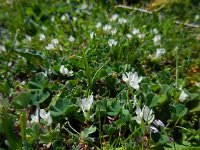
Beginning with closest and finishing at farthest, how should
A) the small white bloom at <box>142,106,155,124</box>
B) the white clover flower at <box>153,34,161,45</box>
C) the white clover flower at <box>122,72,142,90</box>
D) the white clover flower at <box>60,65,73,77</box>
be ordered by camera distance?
the small white bloom at <box>142,106,155,124</box>
the white clover flower at <box>122,72,142,90</box>
the white clover flower at <box>60,65,73,77</box>
the white clover flower at <box>153,34,161,45</box>

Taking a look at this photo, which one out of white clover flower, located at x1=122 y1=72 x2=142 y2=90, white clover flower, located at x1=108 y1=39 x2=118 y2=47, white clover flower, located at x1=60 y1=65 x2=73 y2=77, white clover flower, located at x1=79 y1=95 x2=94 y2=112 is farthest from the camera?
white clover flower, located at x1=108 y1=39 x2=118 y2=47

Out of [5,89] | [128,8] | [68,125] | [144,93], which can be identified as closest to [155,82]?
[144,93]

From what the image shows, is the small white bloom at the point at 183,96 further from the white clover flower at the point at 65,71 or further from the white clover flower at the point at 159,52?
the white clover flower at the point at 65,71

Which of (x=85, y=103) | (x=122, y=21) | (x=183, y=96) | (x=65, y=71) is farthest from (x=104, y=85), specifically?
(x=122, y=21)

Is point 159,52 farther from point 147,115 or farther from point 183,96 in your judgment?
point 147,115

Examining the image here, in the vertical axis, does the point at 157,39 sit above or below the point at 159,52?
above

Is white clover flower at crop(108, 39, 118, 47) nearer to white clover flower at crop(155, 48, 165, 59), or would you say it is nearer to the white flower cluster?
white clover flower at crop(155, 48, 165, 59)

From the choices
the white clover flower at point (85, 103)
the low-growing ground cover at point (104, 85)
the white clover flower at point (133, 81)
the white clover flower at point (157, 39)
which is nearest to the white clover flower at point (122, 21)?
the low-growing ground cover at point (104, 85)

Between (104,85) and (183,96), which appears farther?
(104,85)

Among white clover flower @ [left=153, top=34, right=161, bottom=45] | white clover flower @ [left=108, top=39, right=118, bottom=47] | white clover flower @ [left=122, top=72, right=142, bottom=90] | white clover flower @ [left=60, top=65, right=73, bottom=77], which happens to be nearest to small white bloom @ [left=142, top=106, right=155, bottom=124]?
white clover flower @ [left=122, top=72, right=142, bottom=90]
